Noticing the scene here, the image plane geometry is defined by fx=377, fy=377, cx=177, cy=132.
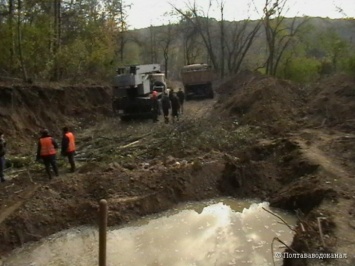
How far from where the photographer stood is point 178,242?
27.2ft

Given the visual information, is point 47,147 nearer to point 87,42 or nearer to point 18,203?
point 18,203

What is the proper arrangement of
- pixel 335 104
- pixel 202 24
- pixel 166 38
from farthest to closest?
pixel 166 38
pixel 202 24
pixel 335 104

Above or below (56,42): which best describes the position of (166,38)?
above

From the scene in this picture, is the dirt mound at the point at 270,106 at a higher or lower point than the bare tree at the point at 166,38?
lower

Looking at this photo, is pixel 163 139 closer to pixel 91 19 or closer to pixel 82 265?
pixel 82 265

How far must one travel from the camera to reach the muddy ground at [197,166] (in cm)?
852

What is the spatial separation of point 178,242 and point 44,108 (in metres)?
12.5

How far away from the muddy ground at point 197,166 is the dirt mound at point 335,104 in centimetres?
5

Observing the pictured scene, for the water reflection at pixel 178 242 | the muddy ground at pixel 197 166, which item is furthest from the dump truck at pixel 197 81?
the water reflection at pixel 178 242

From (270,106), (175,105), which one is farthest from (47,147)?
(270,106)

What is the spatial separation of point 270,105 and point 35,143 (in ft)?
35.2

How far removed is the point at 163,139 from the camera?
14359mm

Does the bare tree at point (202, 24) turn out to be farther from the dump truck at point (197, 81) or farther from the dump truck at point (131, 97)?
the dump truck at point (131, 97)

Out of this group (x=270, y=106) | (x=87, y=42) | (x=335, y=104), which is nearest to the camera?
(x=335, y=104)
